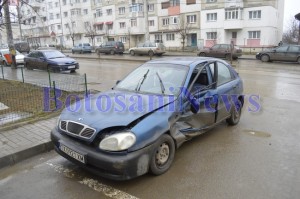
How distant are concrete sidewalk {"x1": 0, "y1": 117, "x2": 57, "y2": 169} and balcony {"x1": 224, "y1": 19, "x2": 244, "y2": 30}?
1425 inches

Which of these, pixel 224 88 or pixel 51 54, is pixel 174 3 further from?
pixel 224 88

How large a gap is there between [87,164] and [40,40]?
Answer: 82552 millimetres

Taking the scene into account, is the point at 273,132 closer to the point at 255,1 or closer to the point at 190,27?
the point at 255,1

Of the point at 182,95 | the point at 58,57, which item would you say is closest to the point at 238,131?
the point at 182,95

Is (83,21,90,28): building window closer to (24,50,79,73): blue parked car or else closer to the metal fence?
(24,50,79,73): blue parked car

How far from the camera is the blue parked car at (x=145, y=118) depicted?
11.6 ft

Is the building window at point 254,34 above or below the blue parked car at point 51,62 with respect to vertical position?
above

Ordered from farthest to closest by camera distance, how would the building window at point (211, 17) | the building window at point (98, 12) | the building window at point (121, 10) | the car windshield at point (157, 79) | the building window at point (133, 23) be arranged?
1. the building window at point (98, 12)
2. the building window at point (121, 10)
3. the building window at point (133, 23)
4. the building window at point (211, 17)
5. the car windshield at point (157, 79)

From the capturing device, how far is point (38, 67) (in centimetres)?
1898

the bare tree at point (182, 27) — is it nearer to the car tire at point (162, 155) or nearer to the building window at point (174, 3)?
the building window at point (174, 3)

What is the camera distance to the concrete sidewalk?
4605 mm

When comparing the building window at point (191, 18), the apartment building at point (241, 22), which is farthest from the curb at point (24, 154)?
the building window at point (191, 18)

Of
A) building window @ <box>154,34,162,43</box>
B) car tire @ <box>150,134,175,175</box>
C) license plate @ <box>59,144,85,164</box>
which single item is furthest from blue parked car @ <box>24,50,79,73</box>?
building window @ <box>154,34,162,43</box>

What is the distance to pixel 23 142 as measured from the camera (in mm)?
5094
